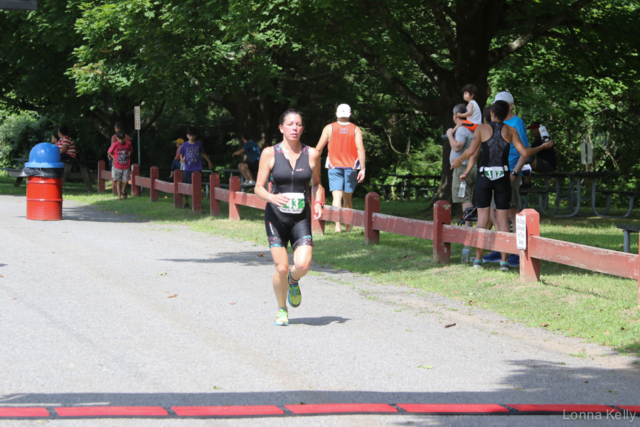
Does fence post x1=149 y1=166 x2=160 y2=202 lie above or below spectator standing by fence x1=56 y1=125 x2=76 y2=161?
below

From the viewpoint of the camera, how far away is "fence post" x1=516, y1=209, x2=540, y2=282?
8.67 m

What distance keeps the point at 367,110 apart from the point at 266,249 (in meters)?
17.4

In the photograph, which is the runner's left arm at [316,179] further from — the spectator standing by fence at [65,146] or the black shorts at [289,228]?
the spectator standing by fence at [65,146]

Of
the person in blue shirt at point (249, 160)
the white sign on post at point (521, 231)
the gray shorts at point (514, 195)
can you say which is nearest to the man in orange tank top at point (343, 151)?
the gray shorts at point (514, 195)

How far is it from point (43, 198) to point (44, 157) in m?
0.86

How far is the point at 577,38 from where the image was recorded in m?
18.8

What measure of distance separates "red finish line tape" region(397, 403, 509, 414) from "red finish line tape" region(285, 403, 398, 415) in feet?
0.39

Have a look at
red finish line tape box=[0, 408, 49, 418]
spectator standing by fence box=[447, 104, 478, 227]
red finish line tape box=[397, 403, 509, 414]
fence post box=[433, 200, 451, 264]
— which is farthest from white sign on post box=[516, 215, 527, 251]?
red finish line tape box=[0, 408, 49, 418]

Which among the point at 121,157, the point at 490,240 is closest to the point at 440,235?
the point at 490,240

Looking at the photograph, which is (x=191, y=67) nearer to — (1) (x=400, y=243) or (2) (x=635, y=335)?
(1) (x=400, y=243)

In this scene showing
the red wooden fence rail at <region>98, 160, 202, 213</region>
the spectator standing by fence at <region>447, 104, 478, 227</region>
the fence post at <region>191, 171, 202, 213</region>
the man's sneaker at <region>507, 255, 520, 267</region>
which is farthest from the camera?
the red wooden fence rail at <region>98, 160, 202, 213</region>

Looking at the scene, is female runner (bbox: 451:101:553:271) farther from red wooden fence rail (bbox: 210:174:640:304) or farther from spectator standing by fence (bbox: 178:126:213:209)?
spectator standing by fence (bbox: 178:126:213:209)

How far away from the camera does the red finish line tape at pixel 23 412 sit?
4.40 meters

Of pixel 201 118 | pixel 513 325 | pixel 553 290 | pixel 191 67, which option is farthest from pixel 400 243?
pixel 201 118
